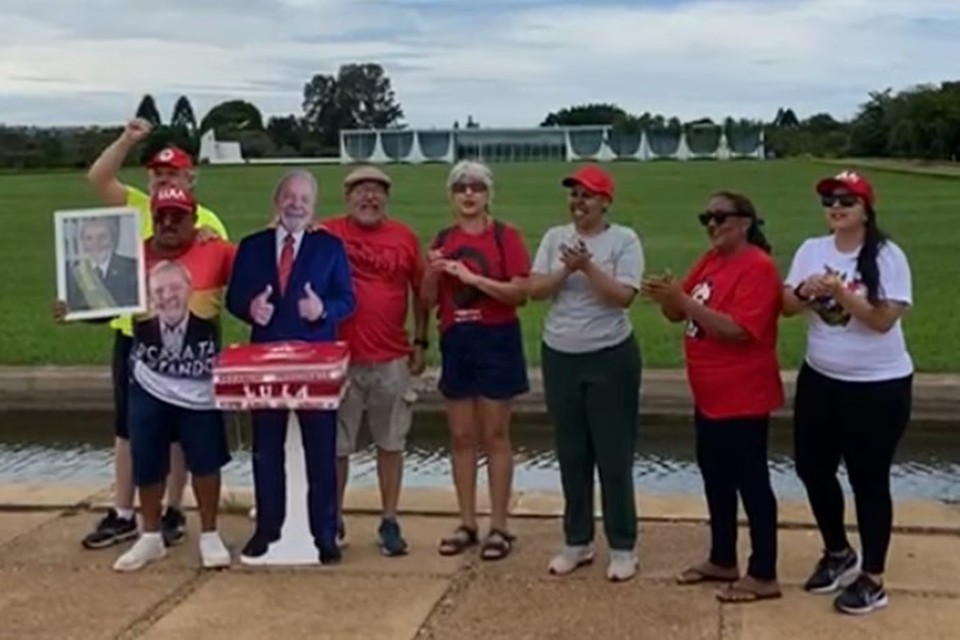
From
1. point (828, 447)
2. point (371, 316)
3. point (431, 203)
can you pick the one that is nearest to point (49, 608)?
point (371, 316)

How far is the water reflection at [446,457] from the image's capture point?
870 cm

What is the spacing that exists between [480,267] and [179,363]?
4.46 feet

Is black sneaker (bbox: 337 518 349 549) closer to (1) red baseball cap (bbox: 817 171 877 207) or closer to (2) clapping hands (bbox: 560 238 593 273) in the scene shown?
(2) clapping hands (bbox: 560 238 593 273)

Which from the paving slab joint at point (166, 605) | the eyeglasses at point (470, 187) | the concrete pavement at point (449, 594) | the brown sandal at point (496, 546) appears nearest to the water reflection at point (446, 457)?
the concrete pavement at point (449, 594)

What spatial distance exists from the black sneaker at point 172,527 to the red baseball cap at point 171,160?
1621 mm

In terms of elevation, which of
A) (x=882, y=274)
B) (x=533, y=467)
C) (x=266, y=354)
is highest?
(x=882, y=274)

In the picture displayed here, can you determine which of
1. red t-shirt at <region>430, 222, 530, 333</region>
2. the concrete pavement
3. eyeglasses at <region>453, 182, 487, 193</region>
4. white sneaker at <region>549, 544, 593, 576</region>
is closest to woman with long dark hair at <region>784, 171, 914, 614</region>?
the concrete pavement

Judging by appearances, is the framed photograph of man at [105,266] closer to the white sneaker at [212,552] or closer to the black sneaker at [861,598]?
the white sneaker at [212,552]

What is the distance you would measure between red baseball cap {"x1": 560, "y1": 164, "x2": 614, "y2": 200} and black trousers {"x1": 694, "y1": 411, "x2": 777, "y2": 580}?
98cm

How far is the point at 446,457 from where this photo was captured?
9.46 metres

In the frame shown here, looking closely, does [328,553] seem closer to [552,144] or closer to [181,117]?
[181,117]

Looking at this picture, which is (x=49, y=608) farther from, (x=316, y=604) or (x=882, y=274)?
(x=882, y=274)

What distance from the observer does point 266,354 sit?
603cm

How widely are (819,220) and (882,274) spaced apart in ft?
77.5
